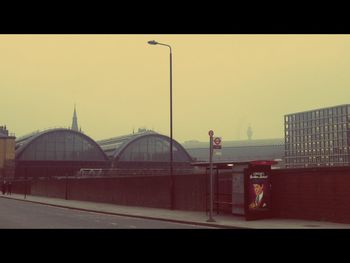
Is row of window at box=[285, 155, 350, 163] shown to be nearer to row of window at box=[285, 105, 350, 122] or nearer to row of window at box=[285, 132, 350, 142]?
row of window at box=[285, 132, 350, 142]

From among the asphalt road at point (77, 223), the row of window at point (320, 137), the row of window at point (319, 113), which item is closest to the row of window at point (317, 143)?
the row of window at point (320, 137)

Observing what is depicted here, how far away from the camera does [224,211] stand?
24.0m

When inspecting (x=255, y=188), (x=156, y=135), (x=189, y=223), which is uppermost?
(x=156, y=135)

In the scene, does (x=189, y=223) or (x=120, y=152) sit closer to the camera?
(x=189, y=223)

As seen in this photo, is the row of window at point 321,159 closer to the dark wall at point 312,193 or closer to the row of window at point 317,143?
the row of window at point 317,143

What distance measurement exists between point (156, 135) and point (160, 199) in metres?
50.4

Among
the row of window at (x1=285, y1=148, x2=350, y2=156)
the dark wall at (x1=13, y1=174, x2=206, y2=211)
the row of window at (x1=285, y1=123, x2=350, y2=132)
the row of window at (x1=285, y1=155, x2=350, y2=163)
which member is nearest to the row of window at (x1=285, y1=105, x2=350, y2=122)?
the row of window at (x1=285, y1=123, x2=350, y2=132)

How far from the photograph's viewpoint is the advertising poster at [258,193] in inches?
811

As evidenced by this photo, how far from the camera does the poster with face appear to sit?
20.7m

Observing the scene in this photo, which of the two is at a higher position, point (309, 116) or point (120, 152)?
point (309, 116)

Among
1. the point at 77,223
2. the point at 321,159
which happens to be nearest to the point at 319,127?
the point at 321,159
